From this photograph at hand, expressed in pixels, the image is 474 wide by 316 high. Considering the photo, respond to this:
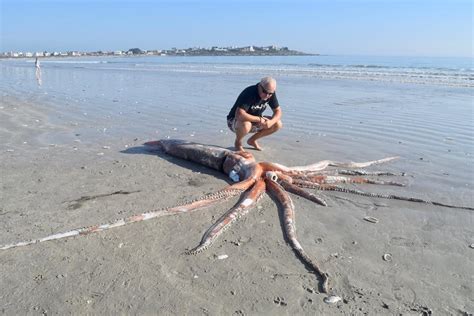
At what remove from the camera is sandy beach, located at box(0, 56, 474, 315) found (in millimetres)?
3232

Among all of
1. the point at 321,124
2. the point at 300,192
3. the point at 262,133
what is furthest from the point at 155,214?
the point at 321,124

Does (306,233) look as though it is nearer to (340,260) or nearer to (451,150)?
(340,260)

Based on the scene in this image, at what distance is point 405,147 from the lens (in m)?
7.91

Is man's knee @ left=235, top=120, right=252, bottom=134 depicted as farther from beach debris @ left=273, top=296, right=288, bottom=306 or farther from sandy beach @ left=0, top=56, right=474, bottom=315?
beach debris @ left=273, top=296, right=288, bottom=306

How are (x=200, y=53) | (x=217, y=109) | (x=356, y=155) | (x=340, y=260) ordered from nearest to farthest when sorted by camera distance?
(x=340, y=260)
(x=356, y=155)
(x=217, y=109)
(x=200, y=53)

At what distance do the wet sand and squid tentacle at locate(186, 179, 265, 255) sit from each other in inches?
3.0

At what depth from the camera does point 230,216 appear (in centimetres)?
455

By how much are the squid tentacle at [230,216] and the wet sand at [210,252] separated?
0.25 feet

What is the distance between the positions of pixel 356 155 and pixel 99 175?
3994 mm

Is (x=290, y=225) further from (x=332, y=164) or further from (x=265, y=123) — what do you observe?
(x=265, y=123)

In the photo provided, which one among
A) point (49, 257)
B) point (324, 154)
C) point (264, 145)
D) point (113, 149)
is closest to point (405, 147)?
point (324, 154)

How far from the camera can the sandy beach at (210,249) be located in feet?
10.6

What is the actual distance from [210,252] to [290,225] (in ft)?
2.98

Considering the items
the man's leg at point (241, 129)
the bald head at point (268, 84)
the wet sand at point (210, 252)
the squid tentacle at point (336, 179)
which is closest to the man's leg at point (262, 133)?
the man's leg at point (241, 129)
